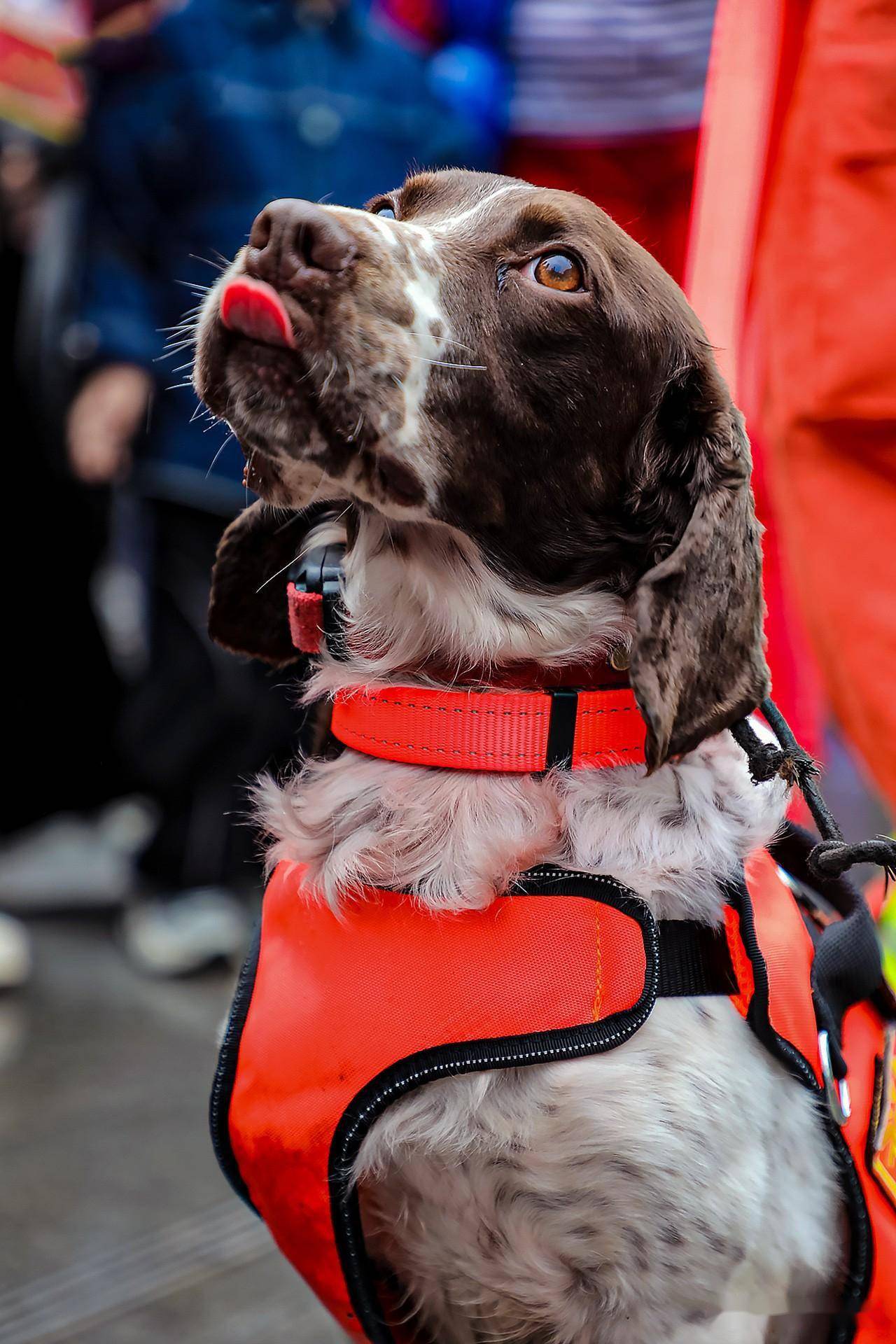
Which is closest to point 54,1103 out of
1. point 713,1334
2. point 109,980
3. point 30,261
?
Answer: point 109,980

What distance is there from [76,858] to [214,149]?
8.47 ft

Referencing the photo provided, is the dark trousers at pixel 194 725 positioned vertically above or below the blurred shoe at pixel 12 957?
above

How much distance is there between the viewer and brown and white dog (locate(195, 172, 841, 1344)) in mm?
1430

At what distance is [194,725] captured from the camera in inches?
156

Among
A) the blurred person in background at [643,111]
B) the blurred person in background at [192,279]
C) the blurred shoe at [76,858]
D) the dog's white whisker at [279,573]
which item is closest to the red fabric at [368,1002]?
the dog's white whisker at [279,573]

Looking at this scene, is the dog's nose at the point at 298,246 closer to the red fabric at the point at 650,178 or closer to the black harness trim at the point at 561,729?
the black harness trim at the point at 561,729

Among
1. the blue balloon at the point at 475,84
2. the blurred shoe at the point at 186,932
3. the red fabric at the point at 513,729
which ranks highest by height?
the blue balloon at the point at 475,84

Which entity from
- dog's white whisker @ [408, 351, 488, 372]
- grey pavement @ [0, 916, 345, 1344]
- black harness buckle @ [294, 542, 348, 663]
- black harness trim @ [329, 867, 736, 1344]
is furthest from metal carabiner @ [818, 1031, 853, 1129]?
grey pavement @ [0, 916, 345, 1344]

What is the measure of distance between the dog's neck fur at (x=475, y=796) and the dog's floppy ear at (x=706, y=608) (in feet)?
0.44

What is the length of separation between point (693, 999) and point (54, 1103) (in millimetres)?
2050

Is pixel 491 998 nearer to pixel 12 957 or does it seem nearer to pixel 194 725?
pixel 12 957

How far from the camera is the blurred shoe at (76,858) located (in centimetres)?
430

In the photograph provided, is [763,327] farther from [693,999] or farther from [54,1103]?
[54,1103]

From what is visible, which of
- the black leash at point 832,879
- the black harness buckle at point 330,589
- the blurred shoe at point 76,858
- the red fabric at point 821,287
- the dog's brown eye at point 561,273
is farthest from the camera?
the blurred shoe at point 76,858
